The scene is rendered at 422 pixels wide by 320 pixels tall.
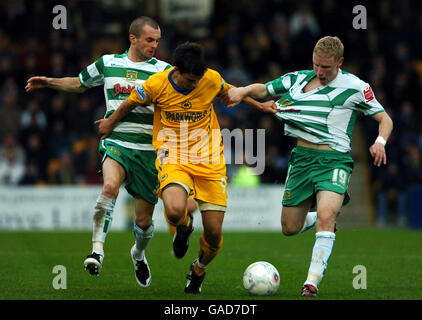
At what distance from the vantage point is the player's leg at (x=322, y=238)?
305 inches

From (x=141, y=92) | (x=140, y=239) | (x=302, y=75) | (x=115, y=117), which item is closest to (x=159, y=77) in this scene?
Answer: (x=141, y=92)

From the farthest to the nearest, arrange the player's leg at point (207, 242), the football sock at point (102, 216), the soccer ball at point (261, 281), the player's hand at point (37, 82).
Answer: the player's hand at point (37, 82) < the football sock at point (102, 216) < the player's leg at point (207, 242) < the soccer ball at point (261, 281)

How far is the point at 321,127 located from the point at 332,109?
215 millimetres

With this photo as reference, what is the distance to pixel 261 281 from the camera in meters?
7.97

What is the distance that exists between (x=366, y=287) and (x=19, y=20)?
16.4 meters

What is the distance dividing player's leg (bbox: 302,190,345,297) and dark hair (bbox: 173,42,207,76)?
5.73 ft

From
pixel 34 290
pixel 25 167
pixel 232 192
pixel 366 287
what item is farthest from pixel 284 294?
pixel 25 167

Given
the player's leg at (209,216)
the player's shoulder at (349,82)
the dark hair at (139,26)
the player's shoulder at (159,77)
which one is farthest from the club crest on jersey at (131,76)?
the player's shoulder at (349,82)

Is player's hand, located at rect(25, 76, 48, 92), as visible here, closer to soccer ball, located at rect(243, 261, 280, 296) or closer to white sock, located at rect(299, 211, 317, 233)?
soccer ball, located at rect(243, 261, 280, 296)

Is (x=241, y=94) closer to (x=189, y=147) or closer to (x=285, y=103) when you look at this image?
(x=285, y=103)

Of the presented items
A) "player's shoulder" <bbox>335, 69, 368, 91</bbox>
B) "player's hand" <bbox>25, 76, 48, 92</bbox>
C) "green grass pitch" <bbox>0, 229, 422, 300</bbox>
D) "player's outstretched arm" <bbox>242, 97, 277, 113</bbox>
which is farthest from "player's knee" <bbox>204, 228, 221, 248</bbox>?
"player's hand" <bbox>25, 76, 48, 92</bbox>

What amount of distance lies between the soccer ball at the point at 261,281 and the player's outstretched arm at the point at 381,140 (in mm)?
1494

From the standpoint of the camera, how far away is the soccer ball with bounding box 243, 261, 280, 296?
795 cm

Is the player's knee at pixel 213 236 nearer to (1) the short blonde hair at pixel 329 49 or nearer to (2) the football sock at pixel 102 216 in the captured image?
(2) the football sock at pixel 102 216
